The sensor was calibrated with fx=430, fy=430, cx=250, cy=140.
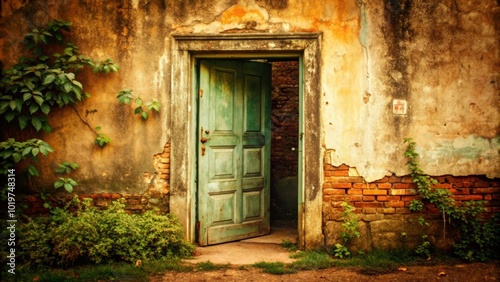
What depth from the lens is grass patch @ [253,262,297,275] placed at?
13.9 feet

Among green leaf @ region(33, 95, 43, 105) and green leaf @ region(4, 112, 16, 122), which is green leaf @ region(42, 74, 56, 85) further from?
green leaf @ region(4, 112, 16, 122)

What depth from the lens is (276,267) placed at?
170 inches

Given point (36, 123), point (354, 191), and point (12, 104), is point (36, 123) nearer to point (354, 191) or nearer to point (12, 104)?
point (12, 104)

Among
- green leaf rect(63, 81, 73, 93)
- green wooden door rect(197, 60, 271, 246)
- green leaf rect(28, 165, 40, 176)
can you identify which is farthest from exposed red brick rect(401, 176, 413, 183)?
green leaf rect(28, 165, 40, 176)

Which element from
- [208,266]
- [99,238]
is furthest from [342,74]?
[99,238]

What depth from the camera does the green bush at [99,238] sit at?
4168 millimetres

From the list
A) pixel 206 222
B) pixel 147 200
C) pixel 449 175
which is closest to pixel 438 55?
pixel 449 175

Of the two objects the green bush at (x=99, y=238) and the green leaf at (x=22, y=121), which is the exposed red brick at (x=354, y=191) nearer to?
the green bush at (x=99, y=238)

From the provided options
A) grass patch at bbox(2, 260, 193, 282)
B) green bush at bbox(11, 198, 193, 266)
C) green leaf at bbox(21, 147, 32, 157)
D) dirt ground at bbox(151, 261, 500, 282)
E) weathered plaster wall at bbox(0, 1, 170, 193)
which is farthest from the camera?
weathered plaster wall at bbox(0, 1, 170, 193)

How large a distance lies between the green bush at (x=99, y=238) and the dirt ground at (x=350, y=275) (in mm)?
459

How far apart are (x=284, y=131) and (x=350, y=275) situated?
4.14 m

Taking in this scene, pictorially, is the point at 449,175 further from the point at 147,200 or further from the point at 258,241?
the point at 147,200

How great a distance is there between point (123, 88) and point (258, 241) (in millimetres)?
2493

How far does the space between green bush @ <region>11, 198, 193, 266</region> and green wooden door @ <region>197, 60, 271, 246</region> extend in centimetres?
62
